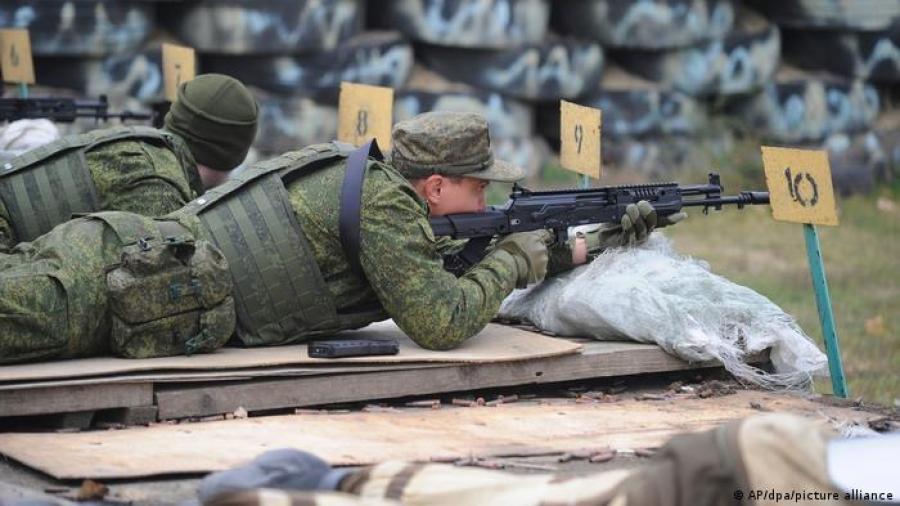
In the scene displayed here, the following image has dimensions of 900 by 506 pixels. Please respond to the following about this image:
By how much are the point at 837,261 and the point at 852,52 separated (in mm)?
2590

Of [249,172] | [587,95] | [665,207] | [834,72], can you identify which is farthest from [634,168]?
[249,172]

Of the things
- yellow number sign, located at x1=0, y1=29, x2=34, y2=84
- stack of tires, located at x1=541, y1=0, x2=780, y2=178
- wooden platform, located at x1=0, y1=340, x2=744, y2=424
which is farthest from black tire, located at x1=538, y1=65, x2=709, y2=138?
wooden platform, located at x1=0, y1=340, x2=744, y2=424

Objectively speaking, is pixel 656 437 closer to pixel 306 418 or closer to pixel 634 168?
pixel 306 418

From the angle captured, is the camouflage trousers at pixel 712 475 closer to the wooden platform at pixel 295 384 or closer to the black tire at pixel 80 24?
the wooden platform at pixel 295 384

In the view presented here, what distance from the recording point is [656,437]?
4.40 metres

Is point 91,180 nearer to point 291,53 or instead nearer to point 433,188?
point 433,188

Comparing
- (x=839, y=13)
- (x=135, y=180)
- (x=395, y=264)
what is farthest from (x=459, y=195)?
(x=839, y=13)

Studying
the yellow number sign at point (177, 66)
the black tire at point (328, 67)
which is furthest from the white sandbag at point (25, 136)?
the black tire at point (328, 67)

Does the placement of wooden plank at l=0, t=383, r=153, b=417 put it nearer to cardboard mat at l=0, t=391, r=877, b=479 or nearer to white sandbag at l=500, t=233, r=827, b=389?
cardboard mat at l=0, t=391, r=877, b=479

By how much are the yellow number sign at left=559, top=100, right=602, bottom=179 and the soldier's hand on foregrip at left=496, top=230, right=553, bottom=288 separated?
90cm

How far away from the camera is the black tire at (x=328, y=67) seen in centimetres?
973

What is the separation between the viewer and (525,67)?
10.6m

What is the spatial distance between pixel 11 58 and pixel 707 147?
5306 mm

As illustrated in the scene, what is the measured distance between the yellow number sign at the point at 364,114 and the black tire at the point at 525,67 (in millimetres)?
3742
